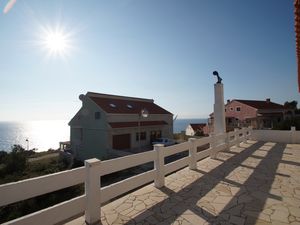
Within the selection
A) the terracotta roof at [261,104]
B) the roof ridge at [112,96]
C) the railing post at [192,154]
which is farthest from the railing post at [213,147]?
the terracotta roof at [261,104]

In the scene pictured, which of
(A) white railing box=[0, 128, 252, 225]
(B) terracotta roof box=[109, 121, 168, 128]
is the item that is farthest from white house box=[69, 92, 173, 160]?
(A) white railing box=[0, 128, 252, 225]

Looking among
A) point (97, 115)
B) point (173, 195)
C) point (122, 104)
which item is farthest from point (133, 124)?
point (173, 195)

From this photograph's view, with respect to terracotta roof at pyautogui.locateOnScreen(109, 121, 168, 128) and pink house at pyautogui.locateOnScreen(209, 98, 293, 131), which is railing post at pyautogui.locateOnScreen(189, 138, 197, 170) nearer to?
terracotta roof at pyautogui.locateOnScreen(109, 121, 168, 128)

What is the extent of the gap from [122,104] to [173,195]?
2020cm

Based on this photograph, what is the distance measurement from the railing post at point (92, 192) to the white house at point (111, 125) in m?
16.3

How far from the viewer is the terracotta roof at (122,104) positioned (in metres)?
22.1

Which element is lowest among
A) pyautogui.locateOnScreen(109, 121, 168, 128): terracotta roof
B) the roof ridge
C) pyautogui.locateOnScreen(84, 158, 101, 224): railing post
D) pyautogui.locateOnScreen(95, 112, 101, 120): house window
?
pyautogui.locateOnScreen(84, 158, 101, 224): railing post

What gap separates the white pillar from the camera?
442 inches

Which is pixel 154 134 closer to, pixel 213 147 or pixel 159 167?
pixel 213 147

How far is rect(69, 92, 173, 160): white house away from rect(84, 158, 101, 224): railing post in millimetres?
16277

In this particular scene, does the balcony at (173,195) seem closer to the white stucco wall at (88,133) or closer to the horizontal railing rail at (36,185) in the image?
the horizontal railing rail at (36,185)

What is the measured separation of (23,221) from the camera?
2.86 meters

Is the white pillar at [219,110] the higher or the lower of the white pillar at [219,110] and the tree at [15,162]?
the higher

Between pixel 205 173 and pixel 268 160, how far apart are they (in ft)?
Answer: 12.0
